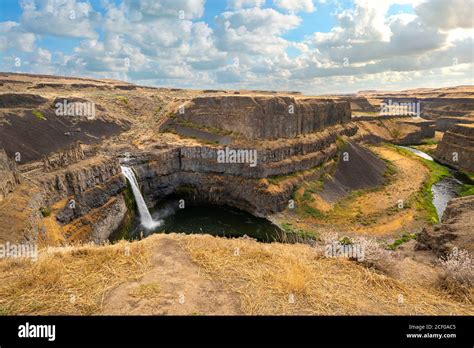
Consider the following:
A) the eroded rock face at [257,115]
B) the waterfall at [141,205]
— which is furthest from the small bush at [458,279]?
the eroded rock face at [257,115]

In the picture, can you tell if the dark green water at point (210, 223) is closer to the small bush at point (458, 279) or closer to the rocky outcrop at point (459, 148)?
the small bush at point (458, 279)

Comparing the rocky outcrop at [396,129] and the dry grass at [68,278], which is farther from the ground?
the rocky outcrop at [396,129]

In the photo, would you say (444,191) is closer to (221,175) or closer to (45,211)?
(221,175)

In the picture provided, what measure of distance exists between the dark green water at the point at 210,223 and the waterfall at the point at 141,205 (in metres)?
0.77

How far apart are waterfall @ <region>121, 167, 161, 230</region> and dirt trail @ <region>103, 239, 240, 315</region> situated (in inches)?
1120

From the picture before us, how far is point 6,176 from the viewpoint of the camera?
18.4 metres

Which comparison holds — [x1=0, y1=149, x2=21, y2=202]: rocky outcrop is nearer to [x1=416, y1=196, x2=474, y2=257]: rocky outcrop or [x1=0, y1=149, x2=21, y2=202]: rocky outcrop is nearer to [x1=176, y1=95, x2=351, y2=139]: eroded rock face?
[x1=416, y1=196, x2=474, y2=257]: rocky outcrop

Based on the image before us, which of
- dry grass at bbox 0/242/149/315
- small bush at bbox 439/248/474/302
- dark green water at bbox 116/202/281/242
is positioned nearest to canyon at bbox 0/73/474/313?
dark green water at bbox 116/202/281/242

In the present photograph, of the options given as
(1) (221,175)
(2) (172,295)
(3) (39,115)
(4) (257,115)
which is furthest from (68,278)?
(3) (39,115)

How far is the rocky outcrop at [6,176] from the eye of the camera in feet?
57.7

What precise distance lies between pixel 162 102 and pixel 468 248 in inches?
2882

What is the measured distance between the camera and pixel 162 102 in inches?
3009

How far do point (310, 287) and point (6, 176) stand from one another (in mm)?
19292
